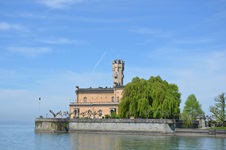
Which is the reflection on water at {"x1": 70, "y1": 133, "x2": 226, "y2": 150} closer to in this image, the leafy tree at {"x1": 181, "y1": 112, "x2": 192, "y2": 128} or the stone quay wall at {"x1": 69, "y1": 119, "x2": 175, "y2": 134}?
the stone quay wall at {"x1": 69, "y1": 119, "x2": 175, "y2": 134}

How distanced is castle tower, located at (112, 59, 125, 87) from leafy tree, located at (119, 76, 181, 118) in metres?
25.4

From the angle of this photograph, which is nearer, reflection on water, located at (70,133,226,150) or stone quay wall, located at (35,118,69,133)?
reflection on water, located at (70,133,226,150)

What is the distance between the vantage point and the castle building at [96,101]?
96.5 m

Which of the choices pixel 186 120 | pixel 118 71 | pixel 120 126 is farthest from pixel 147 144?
pixel 118 71

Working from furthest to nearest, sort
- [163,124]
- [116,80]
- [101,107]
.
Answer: [116,80]
[101,107]
[163,124]

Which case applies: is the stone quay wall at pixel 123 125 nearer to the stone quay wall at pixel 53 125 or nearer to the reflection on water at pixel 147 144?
the stone quay wall at pixel 53 125

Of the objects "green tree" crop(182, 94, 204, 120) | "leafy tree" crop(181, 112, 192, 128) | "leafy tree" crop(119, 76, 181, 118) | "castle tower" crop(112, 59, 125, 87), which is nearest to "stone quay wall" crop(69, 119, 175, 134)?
"leafy tree" crop(119, 76, 181, 118)

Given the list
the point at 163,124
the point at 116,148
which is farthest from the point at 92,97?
the point at 116,148

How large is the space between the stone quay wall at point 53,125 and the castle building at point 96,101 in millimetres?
6777

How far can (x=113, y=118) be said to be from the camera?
8469 centimetres

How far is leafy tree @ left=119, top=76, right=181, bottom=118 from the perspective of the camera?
7781cm

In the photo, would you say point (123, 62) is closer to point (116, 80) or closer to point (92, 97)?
point (116, 80)

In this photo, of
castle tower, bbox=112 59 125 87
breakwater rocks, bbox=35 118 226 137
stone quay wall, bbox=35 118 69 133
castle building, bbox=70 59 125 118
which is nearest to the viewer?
breakwater rocks, bbox=35 118 226 137

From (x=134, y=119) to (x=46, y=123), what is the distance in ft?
64.4
